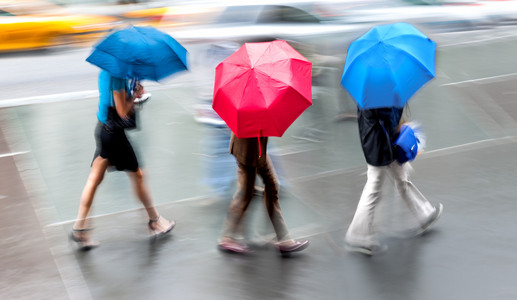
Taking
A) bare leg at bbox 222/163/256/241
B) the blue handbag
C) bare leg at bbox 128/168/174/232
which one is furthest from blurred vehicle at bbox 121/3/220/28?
the blue handbag

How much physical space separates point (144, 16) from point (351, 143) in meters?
7.33

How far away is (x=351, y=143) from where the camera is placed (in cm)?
772

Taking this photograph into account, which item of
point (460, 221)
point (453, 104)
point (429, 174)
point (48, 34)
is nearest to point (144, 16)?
point (48, 34)

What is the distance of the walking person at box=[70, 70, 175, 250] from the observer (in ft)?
16.6

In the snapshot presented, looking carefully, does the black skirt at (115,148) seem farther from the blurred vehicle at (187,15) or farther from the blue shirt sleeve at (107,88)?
the blurred vehicle at (187,15)

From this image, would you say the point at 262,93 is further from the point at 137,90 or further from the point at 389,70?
the point at 137,90

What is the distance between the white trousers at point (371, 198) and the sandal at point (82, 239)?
2.13 m

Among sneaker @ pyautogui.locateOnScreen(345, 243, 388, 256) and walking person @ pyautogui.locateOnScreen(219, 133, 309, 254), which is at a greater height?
walking person @ pyautogui.locateOnScreen(219, 133, 309, 254)

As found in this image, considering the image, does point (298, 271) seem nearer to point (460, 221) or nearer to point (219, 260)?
point (219, 260)

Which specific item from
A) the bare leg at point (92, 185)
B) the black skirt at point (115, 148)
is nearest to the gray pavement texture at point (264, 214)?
the bare leg at point (92, 185)

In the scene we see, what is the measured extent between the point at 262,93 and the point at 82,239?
2.10 metres

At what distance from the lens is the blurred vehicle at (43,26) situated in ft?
41.0

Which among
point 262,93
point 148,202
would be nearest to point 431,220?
point 262,93

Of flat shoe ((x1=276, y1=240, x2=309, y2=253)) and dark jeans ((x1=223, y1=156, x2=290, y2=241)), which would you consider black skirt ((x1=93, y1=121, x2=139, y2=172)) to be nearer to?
dark jeans ((x1=223, y1=156, x2=290, y2=241))
